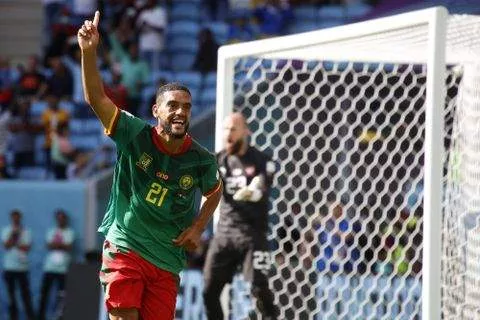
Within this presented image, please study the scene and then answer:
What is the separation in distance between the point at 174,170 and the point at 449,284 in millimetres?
2395

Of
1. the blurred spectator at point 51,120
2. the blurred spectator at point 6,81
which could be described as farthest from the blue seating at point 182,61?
the blurred spectator at point 6,81

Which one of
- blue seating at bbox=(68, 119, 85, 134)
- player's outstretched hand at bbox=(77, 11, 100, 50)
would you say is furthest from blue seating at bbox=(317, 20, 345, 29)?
player's outstretched hand at bbox=(77, 11, 100, 50)

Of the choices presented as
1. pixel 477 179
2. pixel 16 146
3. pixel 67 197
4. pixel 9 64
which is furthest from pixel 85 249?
pixel 477 179

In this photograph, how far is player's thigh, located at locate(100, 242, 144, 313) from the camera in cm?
708

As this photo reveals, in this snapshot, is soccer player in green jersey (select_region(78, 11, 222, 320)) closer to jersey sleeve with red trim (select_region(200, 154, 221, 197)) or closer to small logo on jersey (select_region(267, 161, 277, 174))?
jersey sleeve with red trim (select_region(200, 154, 221, 197))

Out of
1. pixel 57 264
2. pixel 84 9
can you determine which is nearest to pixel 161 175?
pixel 57 264

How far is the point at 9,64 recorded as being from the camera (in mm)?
21312

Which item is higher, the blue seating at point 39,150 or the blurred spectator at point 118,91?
the blurred spectator at point 118,91

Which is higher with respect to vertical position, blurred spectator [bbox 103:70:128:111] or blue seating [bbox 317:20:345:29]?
blue seating [bbox 317:20:345:29]

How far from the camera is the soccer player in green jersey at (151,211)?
7.07 metres

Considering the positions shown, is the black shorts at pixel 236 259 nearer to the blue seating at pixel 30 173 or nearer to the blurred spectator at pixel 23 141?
the blue seating at pixel 30 173

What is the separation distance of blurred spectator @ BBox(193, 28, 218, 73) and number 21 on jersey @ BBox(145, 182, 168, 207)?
11.0 metres

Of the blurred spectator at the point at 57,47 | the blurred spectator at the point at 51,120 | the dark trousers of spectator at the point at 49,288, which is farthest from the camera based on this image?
the blurred spectator at the point at 57,47

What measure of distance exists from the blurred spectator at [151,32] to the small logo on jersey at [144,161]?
11809 mm
